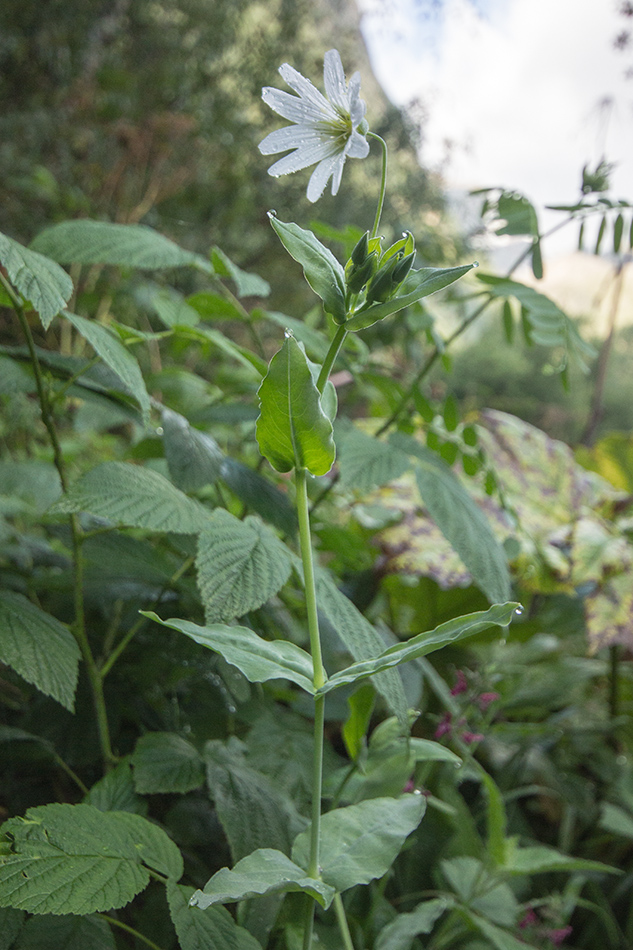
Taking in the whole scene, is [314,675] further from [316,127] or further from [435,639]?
[316,127]

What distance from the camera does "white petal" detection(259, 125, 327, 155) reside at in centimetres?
30

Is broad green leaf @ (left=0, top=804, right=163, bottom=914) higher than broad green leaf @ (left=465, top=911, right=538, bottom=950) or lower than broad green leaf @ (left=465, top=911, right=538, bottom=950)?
higher

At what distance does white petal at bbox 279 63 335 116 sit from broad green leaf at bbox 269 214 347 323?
0.07 metres

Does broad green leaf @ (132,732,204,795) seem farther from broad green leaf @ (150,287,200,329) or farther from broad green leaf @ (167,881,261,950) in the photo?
broad green leaf @ (150,287,200,329)

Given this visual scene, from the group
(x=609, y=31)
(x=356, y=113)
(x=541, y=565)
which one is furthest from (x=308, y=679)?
(x=609, y=31)

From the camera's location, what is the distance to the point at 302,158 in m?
0.30

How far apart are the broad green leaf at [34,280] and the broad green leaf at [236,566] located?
5.1 inches

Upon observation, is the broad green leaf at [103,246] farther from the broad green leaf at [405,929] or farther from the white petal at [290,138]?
the broad green leaf at [405,929]

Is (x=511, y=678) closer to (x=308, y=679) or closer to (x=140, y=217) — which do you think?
(x=308, y=679)

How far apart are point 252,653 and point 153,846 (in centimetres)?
11

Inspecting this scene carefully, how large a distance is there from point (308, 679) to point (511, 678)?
60cm

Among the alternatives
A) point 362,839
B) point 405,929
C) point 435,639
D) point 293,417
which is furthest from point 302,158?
point 405,929

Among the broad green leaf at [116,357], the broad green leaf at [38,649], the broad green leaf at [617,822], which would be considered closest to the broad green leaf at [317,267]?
the broad green leaf at [116,357]

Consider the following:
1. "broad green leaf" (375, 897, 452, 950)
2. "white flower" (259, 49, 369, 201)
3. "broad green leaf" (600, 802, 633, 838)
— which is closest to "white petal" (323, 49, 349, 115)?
"white flower" (259, 49, 369, 201)
